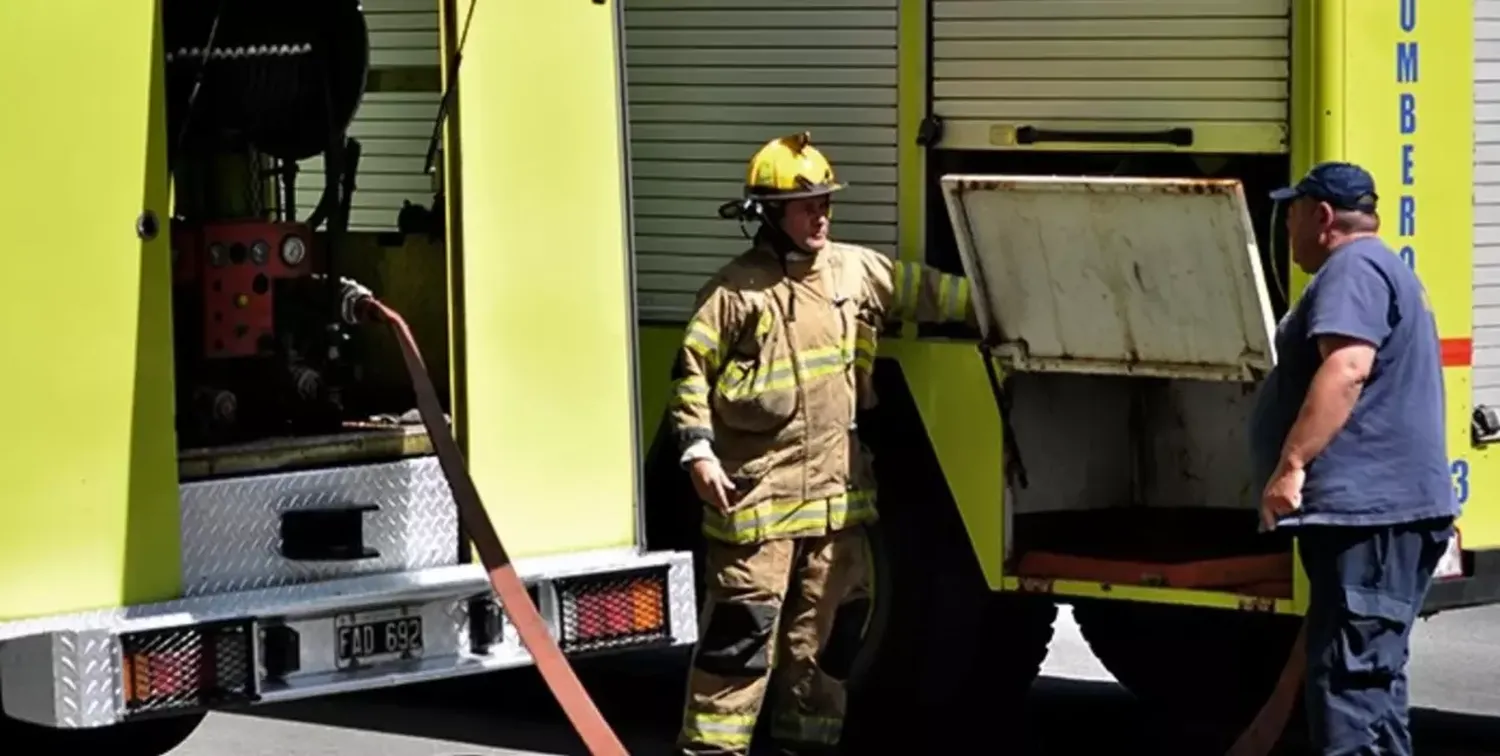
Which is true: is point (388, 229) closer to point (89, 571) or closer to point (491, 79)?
point (491, 79)

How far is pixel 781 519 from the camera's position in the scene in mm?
8148

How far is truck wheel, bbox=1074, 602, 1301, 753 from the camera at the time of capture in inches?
354

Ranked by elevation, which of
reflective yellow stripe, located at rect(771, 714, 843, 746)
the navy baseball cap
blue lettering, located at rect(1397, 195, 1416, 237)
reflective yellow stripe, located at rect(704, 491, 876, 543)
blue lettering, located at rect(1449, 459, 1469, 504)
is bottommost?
reflective yellow stripe, located at rect(771, 714, 843, 746)

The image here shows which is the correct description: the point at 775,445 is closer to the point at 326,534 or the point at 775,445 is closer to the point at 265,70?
the point at 326,534

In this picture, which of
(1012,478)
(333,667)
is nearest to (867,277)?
(1012,478)

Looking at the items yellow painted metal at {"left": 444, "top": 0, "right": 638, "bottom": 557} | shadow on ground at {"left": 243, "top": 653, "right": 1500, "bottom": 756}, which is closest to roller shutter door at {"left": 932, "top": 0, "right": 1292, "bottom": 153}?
yellow painted metal at {"left": 444, "top": 0, "right": 638, "bottom": 557}

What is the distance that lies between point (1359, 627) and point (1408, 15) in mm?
1607

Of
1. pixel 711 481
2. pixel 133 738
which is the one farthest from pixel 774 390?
pixel 133 738

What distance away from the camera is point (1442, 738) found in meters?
9.53

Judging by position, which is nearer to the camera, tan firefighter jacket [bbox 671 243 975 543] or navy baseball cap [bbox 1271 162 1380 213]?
navy baseball cap [bbox 1271 162 1380 213]

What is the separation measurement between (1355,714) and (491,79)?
2.43 m

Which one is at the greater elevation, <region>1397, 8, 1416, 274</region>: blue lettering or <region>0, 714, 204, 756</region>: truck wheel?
<region>1397, 8, 1416, 274</region>: blue lettering

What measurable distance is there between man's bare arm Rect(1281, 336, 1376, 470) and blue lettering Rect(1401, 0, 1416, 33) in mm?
1080

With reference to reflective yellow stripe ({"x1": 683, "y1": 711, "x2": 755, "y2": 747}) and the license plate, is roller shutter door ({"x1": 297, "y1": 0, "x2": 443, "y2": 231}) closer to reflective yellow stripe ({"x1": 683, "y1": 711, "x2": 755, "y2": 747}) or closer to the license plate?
reflective yellow stripe ({"x1": 683, "y1": 711, "x2": 755, "y2": 747})
